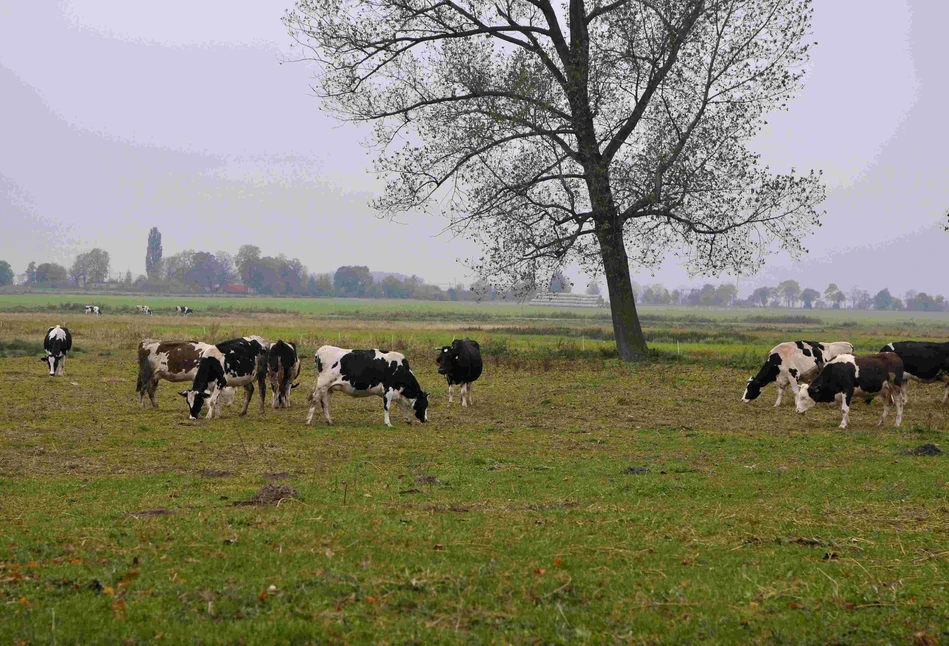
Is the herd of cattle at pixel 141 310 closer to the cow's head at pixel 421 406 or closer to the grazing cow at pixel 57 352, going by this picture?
the grazing cow at pixel 57 352

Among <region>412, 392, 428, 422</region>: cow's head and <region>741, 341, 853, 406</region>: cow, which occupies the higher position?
<region>741, 341, 853, 406</region>: cow

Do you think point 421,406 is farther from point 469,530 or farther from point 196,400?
point 469,530

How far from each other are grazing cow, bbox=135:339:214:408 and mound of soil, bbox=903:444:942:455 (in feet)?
50.1

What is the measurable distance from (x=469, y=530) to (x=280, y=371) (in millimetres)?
13307

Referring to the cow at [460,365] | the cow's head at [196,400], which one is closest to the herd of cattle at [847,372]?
the cow at [460,365]

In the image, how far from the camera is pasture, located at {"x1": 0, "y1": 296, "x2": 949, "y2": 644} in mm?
6355

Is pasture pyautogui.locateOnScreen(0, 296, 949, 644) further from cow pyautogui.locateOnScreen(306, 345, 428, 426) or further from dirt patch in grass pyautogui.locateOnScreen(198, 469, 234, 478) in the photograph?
cow pyautogui.locateOnScreen(306, 345, 428, 426)

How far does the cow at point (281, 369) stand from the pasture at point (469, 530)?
160cm

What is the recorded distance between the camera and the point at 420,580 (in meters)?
7.16

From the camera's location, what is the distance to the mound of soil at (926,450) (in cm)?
1533

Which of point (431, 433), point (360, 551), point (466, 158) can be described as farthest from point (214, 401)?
point (466, 158)

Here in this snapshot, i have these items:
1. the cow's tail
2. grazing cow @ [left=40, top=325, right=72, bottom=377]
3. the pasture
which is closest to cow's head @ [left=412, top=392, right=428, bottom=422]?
the pasture

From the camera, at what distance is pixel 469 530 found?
360 inches

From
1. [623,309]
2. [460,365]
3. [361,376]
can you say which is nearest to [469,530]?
[361,376]
